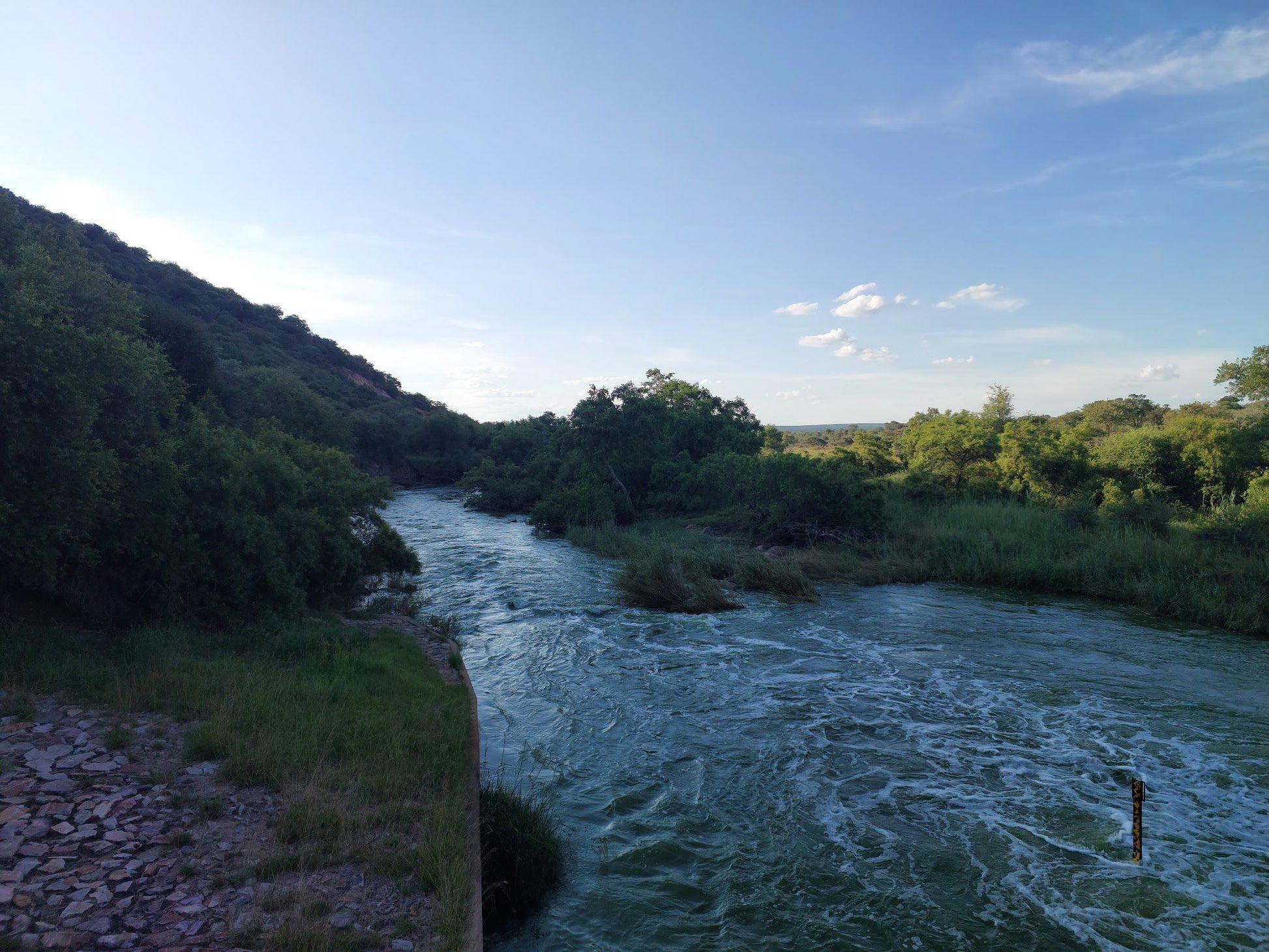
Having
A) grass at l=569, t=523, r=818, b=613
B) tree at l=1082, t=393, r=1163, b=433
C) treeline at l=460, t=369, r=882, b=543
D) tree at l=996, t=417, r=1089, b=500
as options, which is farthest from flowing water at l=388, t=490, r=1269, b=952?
tree at l=1082, t=393, r=1163, b=433

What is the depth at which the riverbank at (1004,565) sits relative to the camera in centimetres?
1477

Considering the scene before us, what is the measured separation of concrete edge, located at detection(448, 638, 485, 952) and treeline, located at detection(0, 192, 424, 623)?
204 inches

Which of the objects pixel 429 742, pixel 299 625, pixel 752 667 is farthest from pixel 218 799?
pixel 752 667

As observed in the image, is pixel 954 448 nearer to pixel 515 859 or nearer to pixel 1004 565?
pixel 1004 565

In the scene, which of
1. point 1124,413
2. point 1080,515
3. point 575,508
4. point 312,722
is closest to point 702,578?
point 312,722

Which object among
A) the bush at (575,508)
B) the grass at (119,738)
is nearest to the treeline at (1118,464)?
the bush at (575,508)

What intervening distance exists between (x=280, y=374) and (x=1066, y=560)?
114 ft

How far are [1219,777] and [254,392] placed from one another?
114ft

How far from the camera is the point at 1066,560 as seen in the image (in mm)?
17828

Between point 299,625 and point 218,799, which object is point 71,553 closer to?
point 299,625

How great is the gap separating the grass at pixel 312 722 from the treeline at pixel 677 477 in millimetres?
16438

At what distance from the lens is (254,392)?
30359 millimetres

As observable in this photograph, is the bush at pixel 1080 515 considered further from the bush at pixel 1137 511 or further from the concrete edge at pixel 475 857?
the concrete edge at pixel 475 857

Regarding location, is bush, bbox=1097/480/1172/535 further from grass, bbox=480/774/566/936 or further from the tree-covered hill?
the tree-covered hill
